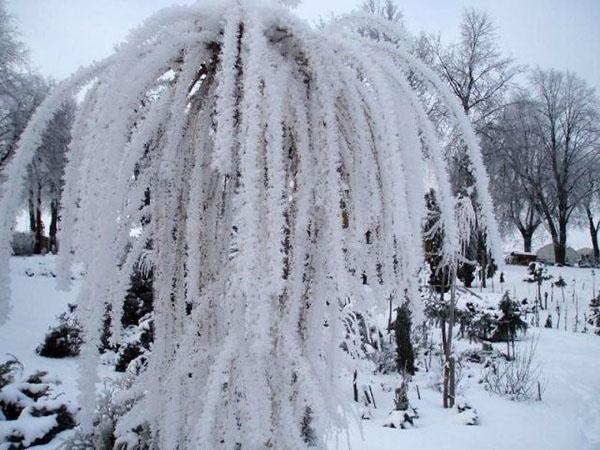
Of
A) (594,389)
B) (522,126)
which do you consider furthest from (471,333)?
(522,126)

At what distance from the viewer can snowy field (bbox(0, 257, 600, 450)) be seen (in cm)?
402

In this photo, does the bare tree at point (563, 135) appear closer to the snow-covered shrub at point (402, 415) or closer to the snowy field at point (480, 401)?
the snowy field at point (480, 401)

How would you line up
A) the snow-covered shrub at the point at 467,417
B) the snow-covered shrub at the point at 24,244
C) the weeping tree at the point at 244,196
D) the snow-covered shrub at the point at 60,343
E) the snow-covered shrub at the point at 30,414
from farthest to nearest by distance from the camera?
the snow-covered shrub at the point at 24,244 → the snow-covered shrub at the point at 60,343 → the snow-covered shrub at the point at 467,417 → the snow-covered shrub at the point at 30,414 → the weeping tree at the point at 244,196

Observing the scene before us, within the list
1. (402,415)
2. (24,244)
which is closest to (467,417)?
(402,415)

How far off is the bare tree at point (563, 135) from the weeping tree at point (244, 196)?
85.5ft

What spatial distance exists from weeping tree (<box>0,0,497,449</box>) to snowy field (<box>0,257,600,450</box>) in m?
0.82

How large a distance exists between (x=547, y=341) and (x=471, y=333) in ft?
4.77

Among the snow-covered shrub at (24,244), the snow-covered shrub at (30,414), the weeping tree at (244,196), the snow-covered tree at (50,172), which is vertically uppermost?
the snow-covered tree at (50,172)

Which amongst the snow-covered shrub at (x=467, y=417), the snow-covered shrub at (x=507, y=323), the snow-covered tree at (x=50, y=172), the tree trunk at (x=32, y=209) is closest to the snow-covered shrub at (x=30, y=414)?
the snow-covered shrub at (x=467, y=417)

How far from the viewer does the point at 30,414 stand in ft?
12.4

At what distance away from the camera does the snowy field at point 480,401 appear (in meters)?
4.02

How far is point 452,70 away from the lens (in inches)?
659

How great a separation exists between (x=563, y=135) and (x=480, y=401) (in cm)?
2440

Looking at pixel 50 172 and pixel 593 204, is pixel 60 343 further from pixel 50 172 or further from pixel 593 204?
pixel 593 204
